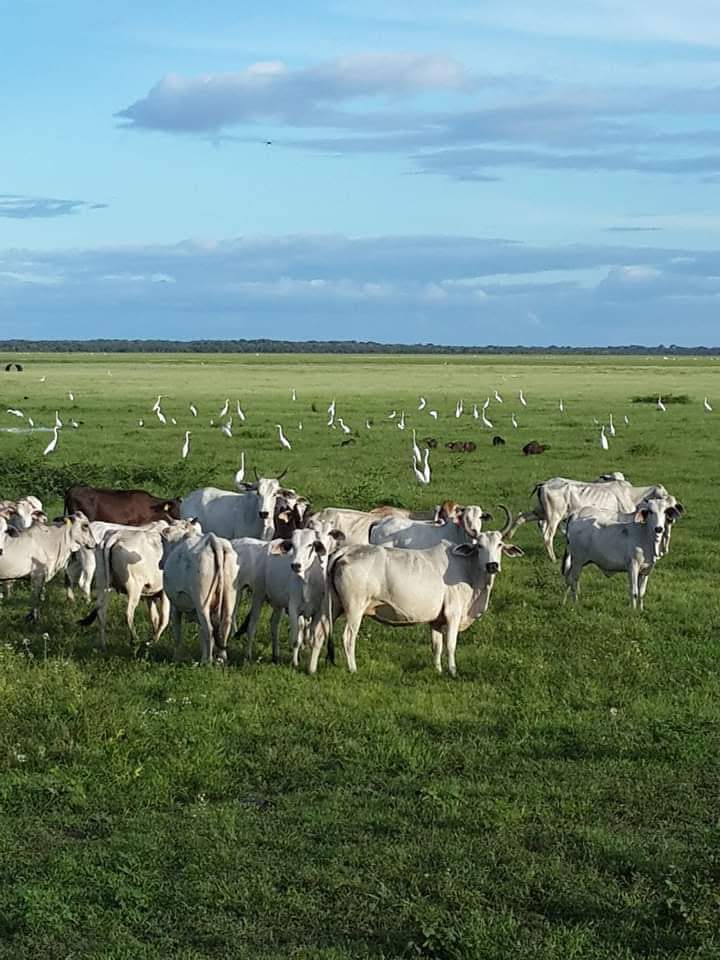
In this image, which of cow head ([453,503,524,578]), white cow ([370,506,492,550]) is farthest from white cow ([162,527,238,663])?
white cow ([370,506,492,550])

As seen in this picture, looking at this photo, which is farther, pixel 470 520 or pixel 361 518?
pixel 361 518

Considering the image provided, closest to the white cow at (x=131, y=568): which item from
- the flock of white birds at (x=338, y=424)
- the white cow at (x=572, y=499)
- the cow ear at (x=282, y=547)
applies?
the cow ear at (x=282, y=547)

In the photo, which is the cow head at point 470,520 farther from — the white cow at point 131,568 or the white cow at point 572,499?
the white cow at point 572,499

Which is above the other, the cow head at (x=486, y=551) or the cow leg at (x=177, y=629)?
the cow head at (x=486, y=551)

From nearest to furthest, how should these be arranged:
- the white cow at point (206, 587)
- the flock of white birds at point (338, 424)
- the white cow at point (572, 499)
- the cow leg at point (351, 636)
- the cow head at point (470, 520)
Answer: the cow leg at point (351, 636) → the white cow at point (206, 587) → the cow head at point (470, 520) → the white cow at point (572, 499) → the flock of white birds at point (338, 424)

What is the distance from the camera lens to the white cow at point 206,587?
12359 millimetres

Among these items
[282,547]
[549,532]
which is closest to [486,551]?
[282,547]

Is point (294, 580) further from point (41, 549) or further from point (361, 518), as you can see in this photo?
point (41, 549)

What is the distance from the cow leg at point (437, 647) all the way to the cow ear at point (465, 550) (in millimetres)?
832

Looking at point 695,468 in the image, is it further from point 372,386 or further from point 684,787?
point 372,386

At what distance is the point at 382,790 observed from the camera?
356 inches

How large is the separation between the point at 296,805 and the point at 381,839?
0.86 m

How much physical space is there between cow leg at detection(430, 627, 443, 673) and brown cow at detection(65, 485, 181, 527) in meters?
6.24

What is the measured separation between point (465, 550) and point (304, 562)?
1714 millimetres
